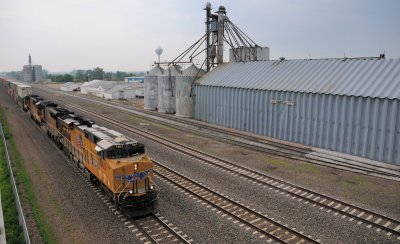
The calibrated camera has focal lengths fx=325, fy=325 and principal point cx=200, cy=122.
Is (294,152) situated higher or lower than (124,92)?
lower

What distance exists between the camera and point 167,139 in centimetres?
3041

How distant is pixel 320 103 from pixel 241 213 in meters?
15.1

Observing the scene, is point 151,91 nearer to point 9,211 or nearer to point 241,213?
point 9,211

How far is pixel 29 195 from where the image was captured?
1727cm

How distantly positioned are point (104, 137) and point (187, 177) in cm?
570

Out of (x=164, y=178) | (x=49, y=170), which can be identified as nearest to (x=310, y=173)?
(x=164, y=178)

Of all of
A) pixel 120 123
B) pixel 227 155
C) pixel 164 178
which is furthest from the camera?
pixel 120 123

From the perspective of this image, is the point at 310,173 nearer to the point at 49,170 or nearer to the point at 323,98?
the point at 323,98

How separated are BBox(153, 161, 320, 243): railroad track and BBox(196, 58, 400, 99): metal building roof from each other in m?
14.0

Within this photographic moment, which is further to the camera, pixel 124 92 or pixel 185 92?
pixel 124 92

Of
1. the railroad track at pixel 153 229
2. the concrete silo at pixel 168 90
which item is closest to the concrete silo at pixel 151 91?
the concrete silo at pixel 168 90

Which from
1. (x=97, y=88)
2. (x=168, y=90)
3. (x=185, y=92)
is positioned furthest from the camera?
(x=97, y=88)

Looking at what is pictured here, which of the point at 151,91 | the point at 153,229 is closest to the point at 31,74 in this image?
the point at 151,91

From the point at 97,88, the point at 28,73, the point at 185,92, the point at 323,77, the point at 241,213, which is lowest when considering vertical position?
the point at 241,213
